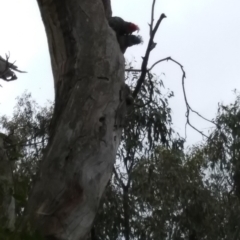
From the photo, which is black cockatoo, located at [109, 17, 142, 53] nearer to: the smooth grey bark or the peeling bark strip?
the peeling bark strip

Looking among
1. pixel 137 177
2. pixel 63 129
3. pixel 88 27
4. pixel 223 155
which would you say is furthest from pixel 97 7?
pixel 223 155

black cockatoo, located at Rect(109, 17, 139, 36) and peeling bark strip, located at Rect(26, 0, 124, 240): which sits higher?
black cockatoo, located at Rect(109, 17, 139, 36)

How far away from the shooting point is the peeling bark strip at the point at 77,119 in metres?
1.25

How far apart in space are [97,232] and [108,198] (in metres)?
0.44

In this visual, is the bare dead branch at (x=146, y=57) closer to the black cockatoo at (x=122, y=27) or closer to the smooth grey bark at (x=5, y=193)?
the black cockatoo at (x=122, y=27)

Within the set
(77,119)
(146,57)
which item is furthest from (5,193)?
(146,57)

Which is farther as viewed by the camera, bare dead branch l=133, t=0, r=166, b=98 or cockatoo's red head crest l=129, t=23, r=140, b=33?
cockatoo's red head crest l=129, t=23, r=140, b=33

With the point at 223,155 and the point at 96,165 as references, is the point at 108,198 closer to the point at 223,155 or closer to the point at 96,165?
the point at 223,155

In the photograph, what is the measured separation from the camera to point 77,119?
1384 mm

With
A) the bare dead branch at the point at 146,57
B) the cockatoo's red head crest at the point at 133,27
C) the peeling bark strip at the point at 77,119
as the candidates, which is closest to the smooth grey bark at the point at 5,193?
the peeling bark strip at the point at 77,119

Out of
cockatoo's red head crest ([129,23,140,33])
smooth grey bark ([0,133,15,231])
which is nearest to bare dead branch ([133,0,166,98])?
cockatoo's red head crest ([129,23,140,33])

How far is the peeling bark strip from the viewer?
125 centimetres

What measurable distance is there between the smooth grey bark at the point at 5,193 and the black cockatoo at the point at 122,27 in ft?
1.79

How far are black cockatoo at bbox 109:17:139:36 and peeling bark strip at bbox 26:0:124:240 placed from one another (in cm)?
6
